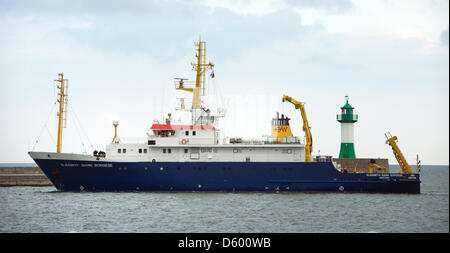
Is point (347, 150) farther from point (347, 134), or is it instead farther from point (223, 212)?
point (223, 212)

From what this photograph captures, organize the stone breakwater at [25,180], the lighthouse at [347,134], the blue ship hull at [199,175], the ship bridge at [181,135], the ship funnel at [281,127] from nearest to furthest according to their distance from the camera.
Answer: the blue ship hull at [199,175] < the ship bridge at [181,135] < the ship funnel at [281,127] < the lighthouse at [347,134] < the stone breakwater at [25,180]

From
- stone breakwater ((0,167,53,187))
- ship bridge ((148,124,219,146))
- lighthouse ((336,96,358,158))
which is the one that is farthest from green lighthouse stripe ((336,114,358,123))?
stone breakwater ((0,167,53,187))

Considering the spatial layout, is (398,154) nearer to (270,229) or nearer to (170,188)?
(170,188)

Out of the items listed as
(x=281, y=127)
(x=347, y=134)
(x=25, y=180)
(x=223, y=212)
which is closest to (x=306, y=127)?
(x=281, y=127)

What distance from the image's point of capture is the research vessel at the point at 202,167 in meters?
37.3

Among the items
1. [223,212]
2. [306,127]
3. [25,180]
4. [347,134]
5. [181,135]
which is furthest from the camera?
[25,180]

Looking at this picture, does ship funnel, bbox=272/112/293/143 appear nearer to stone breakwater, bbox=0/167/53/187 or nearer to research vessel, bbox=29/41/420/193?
research vessel, bbox=29/41/420/193

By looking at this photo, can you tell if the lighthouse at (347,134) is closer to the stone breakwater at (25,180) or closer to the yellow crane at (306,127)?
the yellow crane at (306,127)

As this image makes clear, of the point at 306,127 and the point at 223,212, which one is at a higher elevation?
the point at 306,127

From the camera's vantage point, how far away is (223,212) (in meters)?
29.0

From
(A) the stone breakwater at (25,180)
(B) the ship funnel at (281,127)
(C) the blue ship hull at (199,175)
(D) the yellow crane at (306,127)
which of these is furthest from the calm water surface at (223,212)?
(A) the stone breakwater at (25,180)

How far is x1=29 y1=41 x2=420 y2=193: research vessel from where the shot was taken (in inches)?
1469

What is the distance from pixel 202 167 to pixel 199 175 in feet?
1.81
